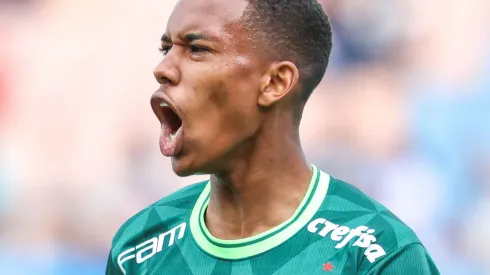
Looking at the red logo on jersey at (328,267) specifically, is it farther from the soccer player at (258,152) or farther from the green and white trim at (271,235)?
the green and white trim at (271,235)

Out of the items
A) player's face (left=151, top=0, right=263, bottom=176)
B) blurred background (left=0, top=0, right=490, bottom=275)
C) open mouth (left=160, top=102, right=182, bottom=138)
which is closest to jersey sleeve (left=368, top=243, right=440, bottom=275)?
player's face (left=151, top=0, right=263, bottom=176)

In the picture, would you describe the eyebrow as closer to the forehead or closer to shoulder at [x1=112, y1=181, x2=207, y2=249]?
the forehead

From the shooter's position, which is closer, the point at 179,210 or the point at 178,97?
the point at 178,97

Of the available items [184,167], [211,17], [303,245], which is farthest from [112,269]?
[211,17]

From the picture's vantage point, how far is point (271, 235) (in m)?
1.83

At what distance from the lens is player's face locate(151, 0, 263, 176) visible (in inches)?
70.1

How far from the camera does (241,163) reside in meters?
1.87

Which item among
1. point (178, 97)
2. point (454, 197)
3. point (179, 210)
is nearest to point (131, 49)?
point (454, 197)

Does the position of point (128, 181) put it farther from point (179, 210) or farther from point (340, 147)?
point (179, 210)

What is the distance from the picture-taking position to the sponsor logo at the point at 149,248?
6.51 feet

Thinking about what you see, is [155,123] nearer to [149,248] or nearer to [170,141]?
[149,248]

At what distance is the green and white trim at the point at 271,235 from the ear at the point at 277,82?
0.20 m

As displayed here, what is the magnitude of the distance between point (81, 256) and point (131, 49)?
33.9 inches

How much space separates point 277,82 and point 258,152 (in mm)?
150
